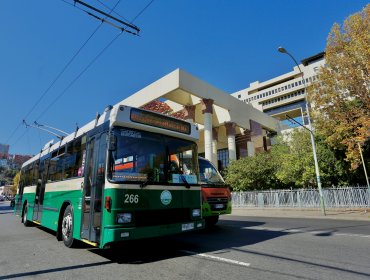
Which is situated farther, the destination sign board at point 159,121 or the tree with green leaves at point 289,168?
the tree with green leaves at point 289,168

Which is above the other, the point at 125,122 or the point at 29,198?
the point at 125,122

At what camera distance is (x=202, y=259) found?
5527mm

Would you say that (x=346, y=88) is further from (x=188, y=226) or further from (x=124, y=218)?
(x=124, y=218)

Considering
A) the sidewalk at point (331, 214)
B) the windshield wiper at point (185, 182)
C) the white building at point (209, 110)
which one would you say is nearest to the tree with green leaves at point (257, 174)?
the white building at point (209, 110)

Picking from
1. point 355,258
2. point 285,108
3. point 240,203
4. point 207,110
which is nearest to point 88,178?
point 355,258

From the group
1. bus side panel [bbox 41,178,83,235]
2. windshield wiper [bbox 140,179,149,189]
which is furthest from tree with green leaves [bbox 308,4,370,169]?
bus side panel [bbox 41,178,83,235]

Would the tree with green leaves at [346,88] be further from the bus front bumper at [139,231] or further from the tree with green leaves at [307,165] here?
the bus front bumper at [139,231]

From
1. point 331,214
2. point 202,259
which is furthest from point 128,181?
point 331,214

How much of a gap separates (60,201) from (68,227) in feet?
3.16

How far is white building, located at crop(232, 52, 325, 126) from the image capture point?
283 feet

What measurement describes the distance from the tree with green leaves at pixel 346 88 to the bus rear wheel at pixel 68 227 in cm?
1490

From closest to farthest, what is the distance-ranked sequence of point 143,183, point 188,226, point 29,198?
point 143,183 → point 188,226 → point 29,198

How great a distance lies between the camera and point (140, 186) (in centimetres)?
564

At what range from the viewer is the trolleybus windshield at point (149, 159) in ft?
18.4
